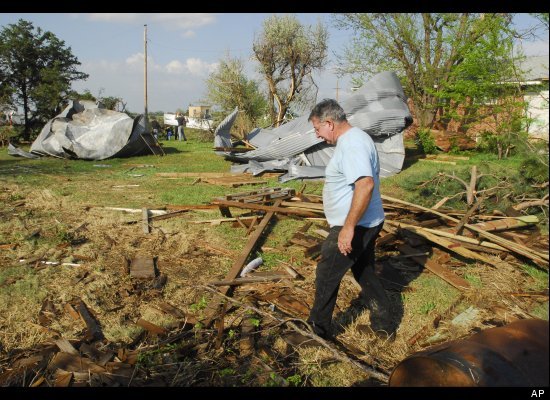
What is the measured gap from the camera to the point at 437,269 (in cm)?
527

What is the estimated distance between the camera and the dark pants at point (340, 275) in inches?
139

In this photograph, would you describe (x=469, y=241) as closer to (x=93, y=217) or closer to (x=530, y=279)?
(x=530, y=279)

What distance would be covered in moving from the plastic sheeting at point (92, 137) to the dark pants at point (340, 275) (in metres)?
16.1

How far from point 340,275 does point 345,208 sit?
0.57 meters

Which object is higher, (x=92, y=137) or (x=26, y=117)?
(x=26, y=117)

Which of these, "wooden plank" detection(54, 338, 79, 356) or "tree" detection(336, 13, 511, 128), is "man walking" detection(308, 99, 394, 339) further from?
"tree" detection(336, 13, 511, 128)

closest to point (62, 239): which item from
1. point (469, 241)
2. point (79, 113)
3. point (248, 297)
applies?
A: point (248, 297)

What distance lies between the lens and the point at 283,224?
739 centimetres

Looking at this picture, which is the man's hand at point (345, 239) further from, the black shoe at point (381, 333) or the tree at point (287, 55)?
the tree at point (287, 55)

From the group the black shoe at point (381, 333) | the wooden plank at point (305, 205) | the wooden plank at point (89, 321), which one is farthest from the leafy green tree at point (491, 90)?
the wooden plank at point (89, 321)

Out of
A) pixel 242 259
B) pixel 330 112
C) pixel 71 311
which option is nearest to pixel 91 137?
pixel 242 259

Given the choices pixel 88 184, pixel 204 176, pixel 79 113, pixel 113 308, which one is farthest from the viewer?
pixel 79 113

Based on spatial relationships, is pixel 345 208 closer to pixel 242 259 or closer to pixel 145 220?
pixel 242 259
